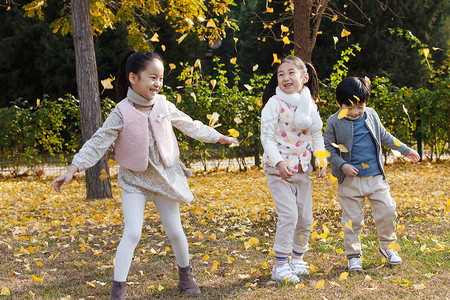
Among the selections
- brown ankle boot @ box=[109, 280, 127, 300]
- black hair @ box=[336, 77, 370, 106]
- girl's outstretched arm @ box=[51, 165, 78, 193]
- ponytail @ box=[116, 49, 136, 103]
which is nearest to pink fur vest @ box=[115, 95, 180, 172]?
ponytail @ box=[116, 49, 136, 103]

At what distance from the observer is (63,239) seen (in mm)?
4938

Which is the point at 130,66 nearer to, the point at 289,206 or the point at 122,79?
the point at 122,79

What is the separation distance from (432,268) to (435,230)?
1.37 m

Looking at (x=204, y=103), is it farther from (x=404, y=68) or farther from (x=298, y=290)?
(x=404, y=68)

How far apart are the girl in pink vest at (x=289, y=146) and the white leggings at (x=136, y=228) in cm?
68

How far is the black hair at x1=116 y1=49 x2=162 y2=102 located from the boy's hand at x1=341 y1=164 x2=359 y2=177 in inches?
57.4

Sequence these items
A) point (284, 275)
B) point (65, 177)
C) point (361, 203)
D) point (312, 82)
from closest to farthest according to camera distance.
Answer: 1. point (65, 177)
2. point (284, 275)
3. point (361, 203)
4. point (312, 82)

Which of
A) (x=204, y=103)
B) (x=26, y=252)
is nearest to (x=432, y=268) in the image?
(x=26, y=252)

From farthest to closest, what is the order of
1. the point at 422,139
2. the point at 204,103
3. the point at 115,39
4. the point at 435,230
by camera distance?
the point at 115,39
the point at 422,139
the point at 204,103
the point at 435,230

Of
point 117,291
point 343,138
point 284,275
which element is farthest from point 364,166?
point 117,291

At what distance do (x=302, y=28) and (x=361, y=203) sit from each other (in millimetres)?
5678

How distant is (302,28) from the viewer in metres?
8.71

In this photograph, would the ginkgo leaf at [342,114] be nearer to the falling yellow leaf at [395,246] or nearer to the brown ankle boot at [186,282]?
the falling yellow leaf at [395,246]

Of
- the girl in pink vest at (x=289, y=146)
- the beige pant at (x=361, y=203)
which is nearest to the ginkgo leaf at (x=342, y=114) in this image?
the girl in pink vest at (x=289, y=146)
